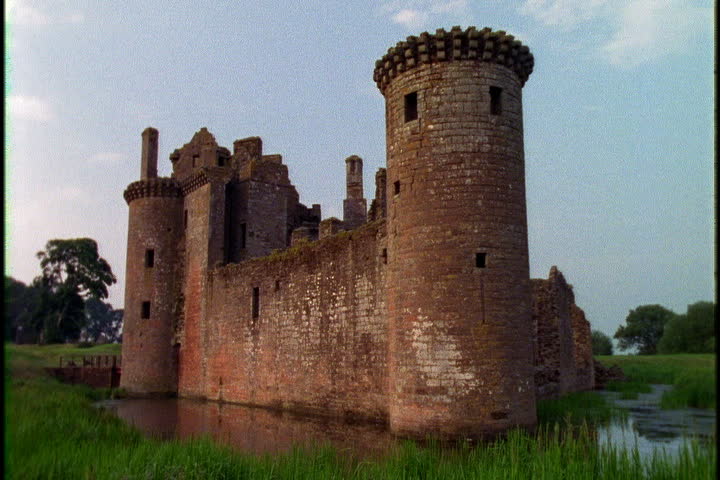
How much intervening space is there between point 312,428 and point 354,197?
1716 cm

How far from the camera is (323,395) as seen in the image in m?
17.7

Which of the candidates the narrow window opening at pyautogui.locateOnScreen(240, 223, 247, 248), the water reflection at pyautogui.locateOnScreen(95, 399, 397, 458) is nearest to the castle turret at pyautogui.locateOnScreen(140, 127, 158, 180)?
the narrow window opening at pyautogui.locateOnScreen(240, 223, 247, 248)

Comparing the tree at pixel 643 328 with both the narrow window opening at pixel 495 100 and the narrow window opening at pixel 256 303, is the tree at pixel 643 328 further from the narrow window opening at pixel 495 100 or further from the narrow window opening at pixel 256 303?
the narrow window opening at pixel 495 100

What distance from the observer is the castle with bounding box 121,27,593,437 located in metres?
12.4

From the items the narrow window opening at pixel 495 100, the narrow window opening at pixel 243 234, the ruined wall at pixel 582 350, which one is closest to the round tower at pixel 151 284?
the narrow window opening at pixel 243 234

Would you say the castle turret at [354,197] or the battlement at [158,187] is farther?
the castle turret at [354,197]

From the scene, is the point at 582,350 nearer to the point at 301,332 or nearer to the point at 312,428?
the point at 301,332

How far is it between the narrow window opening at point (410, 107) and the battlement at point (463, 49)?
2.00 feet

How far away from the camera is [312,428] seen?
14.9 m

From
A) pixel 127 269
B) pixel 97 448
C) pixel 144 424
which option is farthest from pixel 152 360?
pixel 97 448

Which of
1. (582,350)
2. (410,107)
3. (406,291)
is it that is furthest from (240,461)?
(582,350)

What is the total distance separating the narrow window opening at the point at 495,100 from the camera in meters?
13.4

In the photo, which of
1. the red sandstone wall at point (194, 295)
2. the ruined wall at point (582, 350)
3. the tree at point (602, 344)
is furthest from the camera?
the tree at point (602, 344)

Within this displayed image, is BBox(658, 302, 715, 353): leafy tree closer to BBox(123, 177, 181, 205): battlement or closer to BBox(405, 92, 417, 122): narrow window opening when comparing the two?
BBox(405, 92, 417, 122): narrow window opening
